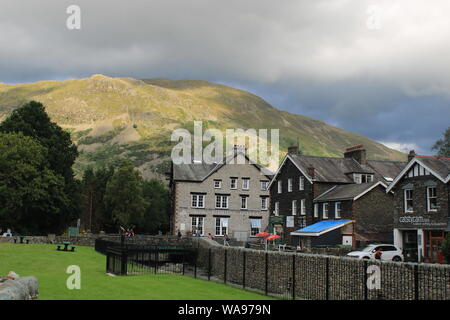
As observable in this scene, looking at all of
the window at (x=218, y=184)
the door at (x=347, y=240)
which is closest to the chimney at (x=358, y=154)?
the door at (x=347, y=240)

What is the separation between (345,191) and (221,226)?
24.3 m

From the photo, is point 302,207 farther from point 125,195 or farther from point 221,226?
point 125,195

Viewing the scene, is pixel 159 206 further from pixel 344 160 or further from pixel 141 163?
pixel 141 163

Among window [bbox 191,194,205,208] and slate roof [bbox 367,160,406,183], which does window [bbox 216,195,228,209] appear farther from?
slate roof [bbox 367,160,406,183]

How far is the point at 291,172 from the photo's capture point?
54.7 metres

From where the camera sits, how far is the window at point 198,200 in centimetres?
6662

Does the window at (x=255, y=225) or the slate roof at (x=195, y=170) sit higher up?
the slate roof at (x=195, y=170)

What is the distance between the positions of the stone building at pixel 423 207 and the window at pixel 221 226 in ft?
105

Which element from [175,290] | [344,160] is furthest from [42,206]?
[175,290]

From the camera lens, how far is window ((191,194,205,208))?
219 feet

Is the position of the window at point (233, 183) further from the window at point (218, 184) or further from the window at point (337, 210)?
the window at point (337, 210)

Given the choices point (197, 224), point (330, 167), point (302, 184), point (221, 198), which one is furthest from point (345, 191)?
point (197, 224)

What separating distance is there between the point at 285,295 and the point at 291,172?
35465 mm

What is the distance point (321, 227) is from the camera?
150 feet
